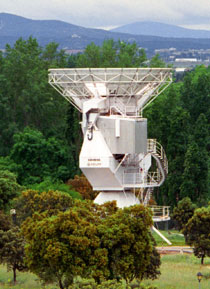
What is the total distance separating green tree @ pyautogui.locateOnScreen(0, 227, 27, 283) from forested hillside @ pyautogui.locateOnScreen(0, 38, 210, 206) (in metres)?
27.6

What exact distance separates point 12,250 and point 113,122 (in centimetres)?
1396

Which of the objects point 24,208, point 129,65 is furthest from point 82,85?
point 129,65

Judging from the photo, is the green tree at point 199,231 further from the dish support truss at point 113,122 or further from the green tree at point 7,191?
the green tree at point 7,191

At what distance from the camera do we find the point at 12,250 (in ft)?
182

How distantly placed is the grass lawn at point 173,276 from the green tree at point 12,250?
997 millimetres

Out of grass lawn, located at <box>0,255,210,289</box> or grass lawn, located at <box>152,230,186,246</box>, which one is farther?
grass lawn, located at <box>152,230,186,246</box>

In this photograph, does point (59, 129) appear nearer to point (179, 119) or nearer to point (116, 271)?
point (179, 119)

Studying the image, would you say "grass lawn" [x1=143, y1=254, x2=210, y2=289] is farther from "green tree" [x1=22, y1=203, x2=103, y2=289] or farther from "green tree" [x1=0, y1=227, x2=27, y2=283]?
"green tree" [x1=0, y1=227, x2=27, y2=283]

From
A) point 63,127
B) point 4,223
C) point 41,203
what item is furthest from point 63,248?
point 63,127

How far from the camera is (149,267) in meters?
53.6

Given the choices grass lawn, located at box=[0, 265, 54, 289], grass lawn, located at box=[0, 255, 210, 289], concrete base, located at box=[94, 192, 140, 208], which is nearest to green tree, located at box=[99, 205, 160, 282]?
grass lawn, located at box=[0, 255, 210, 289]

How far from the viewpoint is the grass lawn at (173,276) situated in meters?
54.8

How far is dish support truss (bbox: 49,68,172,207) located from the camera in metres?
66.2

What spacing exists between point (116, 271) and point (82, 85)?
67.5 feet
